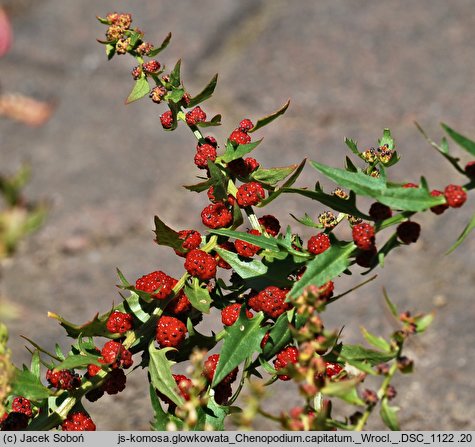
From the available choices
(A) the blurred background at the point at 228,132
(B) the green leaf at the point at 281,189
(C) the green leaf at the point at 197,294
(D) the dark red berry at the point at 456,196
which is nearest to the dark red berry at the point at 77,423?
(C) the green leaf at the point at 197,294

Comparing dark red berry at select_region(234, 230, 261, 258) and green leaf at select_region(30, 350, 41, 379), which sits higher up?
dark red berry at select_region(234, 230, 261, 258)

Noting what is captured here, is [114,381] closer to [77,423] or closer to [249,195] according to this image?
[77,423]

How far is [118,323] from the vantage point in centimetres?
76

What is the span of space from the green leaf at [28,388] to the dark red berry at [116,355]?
0.21 ft

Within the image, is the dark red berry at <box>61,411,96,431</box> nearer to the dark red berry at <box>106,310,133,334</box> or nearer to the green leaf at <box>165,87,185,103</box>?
the dark red berry at <box>106,310,133,334</box>

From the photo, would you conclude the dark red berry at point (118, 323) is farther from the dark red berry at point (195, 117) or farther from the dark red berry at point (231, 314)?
the dark red berry at point (195, 117)

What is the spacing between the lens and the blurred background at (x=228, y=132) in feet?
5.33

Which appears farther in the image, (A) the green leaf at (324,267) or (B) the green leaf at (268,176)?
(B) the green leaf at (268,176)

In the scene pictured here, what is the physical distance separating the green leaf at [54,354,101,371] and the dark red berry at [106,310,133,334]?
3 centimetres

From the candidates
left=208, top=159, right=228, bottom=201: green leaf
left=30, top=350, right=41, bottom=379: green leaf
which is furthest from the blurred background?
left=208, top=159, right=228, bottom=201: green leaf

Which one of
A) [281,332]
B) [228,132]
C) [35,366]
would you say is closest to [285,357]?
[281,332]

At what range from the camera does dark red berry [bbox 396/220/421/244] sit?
0.71 m

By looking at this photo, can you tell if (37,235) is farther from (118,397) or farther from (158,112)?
(118,397)

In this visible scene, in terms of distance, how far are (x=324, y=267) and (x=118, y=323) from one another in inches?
7.5
